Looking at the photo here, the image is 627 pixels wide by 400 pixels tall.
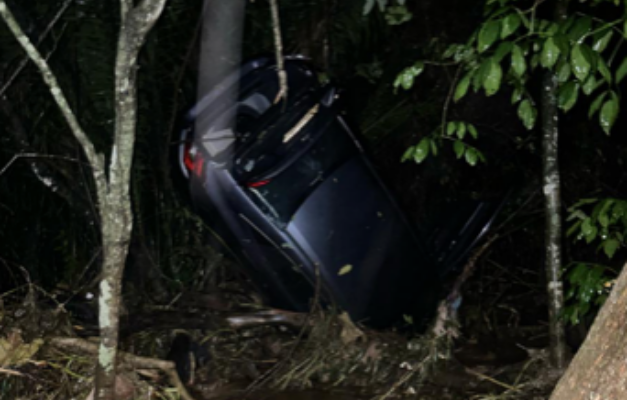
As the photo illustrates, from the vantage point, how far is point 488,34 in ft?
8.14

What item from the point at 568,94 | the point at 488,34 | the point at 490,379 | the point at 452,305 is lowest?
the point at 490,379

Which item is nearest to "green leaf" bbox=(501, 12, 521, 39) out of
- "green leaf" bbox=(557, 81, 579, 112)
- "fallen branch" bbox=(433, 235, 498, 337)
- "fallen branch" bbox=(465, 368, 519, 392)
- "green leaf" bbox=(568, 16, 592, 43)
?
"green leaf" bbox=(568, 16, 592, 43)

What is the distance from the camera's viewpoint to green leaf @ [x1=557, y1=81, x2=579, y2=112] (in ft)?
8.95

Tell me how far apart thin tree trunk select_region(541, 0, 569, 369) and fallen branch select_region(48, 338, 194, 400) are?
1.41 meters

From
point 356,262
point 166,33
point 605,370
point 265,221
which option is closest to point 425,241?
point 356,262

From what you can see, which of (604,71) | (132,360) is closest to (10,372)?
(132,360)

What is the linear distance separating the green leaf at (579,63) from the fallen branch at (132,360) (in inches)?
69.0

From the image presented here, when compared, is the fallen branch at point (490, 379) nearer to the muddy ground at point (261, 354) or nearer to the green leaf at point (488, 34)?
the muddy ground at point (261, 354)

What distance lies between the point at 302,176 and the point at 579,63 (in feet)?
4.71

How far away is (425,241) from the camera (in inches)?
161

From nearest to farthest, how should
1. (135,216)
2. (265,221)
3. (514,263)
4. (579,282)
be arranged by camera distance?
(579,282)
(265,221)
(135,216)
(514,263)

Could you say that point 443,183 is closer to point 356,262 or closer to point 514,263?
point 514,263

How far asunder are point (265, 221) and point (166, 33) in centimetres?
124

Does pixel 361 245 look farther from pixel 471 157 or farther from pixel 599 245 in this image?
pixel 599 245
